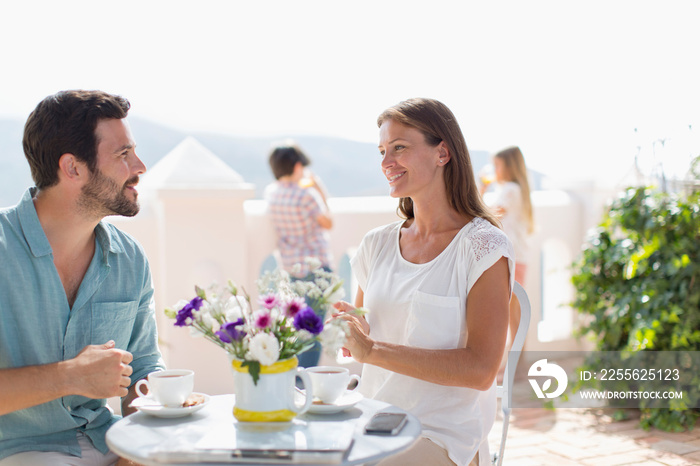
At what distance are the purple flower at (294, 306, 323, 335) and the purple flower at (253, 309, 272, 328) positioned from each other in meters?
0.06

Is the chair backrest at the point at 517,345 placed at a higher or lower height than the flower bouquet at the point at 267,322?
lower

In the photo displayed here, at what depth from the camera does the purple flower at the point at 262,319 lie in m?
1.34

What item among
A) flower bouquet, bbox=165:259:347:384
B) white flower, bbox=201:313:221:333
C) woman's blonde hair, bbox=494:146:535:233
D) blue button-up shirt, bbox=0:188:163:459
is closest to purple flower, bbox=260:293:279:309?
flower bouquet, bbox=165:259:347:384

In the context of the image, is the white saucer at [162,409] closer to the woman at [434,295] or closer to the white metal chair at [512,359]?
the woman at [434,295]

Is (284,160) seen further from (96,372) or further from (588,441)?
(96,372)

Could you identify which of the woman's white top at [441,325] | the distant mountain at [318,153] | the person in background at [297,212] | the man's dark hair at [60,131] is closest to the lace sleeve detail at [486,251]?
the woman's white top at [441,325]

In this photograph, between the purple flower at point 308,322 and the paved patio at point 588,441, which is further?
the paved patio at point 588,441

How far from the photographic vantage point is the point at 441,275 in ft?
6.43

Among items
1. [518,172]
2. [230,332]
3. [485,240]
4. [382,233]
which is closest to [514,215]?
[518,172]

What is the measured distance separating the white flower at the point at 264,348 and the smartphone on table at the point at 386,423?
0.26m

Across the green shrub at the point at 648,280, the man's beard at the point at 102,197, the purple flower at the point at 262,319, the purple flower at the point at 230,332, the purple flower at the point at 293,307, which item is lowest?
the green shrub at the point at 648,280

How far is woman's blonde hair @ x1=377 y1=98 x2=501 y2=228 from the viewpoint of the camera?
2.04m

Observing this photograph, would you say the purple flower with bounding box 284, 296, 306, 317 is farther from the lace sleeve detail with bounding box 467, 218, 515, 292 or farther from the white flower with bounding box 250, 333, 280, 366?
the lace sleeve detail with bounding box 467, 218, 515, 292

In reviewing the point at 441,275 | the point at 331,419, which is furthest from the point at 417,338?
the point at 331,419
